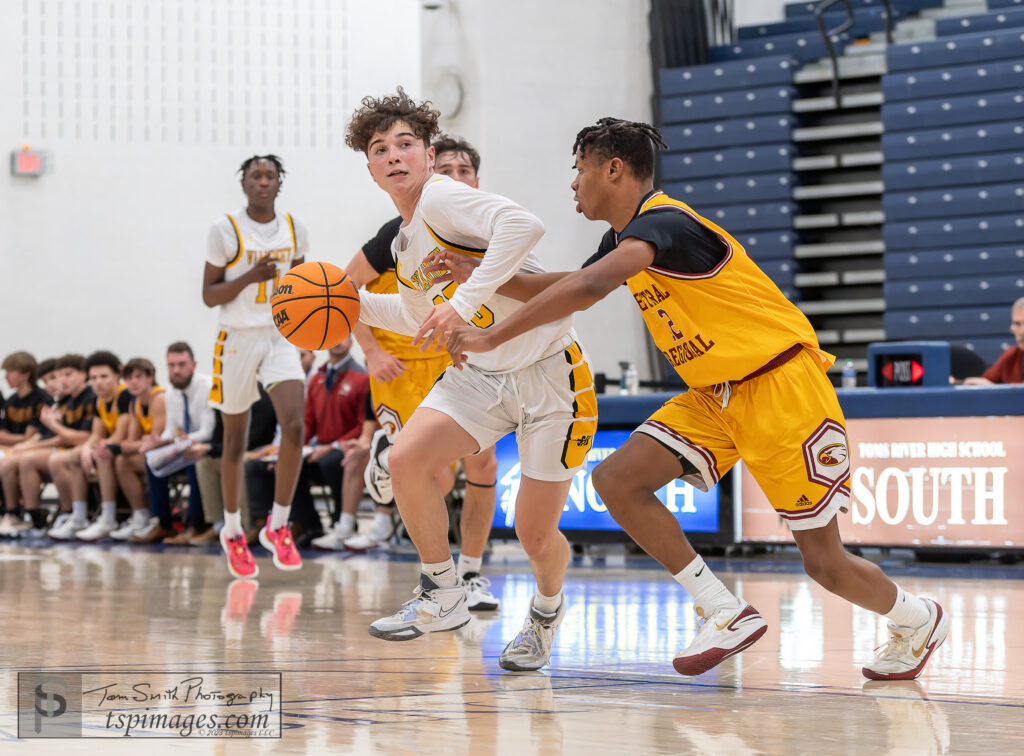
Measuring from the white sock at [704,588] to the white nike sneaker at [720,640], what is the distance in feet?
0.09

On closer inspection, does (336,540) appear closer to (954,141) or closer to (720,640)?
(720,640)

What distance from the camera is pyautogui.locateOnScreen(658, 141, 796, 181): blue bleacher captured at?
1301 centimetres

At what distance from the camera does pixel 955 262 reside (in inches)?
471

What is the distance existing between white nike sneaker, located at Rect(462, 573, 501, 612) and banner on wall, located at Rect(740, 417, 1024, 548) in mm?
2779

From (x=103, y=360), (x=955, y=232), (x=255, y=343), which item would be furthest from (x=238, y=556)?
(x=955, y=232)

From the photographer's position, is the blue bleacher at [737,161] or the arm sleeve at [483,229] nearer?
the arm sleeve at [483,229]

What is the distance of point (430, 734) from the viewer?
269cm

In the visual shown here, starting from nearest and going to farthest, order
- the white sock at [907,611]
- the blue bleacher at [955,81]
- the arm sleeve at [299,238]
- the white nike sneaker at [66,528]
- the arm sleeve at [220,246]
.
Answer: the white sock at [907,611] < the arm sleeve at [220,246] < the arm sleeve at [299,238] < the white nike sneaker at [66,528] < the blue bleacher at [955,81]

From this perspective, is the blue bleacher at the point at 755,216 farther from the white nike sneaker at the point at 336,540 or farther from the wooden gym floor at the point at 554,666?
the wooden gym floor at the point at 554,666

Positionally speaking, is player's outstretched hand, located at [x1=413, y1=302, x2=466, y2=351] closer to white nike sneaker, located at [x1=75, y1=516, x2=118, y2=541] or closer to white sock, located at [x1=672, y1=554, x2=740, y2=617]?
white sock, located at [x1=672, y1=554, x2=740, y2=617]

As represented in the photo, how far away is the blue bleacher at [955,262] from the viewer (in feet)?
38.4

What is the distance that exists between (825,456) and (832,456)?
2 centimetres

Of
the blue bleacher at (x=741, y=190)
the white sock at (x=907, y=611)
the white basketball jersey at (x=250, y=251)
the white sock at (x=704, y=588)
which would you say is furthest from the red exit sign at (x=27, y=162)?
the white sock at (x=907, y=611)

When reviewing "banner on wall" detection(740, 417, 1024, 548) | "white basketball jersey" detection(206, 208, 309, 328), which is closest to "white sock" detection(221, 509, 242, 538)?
"white basketball jersey" detection(206, 208, 309, 328)
